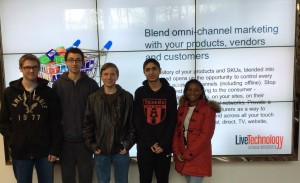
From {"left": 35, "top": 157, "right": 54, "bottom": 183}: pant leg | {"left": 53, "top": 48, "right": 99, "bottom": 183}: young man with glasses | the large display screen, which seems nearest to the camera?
{"left": 35, "top": 157, "right": 54, "bottom": 183}: pant leg

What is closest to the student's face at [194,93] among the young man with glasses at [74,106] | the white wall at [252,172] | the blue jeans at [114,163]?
the blue jeans at [114,163]

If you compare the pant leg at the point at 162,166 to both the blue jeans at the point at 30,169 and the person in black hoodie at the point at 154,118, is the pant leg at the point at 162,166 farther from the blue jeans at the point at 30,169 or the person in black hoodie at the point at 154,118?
the blue jeans at the point at 30,169

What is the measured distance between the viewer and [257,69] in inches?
123

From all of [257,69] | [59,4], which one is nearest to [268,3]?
[257,69]

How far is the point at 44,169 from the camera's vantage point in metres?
2.54

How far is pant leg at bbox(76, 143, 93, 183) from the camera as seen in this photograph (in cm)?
268

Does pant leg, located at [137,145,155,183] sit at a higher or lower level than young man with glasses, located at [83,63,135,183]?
lower

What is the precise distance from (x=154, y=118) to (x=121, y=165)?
553 millimetres

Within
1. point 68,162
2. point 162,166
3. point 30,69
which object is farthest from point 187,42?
point 68,162

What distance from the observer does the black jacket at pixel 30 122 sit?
94.7 inches

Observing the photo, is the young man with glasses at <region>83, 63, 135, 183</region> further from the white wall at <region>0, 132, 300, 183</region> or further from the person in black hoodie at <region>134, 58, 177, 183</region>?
the white wall at <region>0, 132, 300, 183</region>

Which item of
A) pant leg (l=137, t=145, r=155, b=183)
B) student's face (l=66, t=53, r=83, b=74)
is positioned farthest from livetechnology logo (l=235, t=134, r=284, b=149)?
student's face (l=66, t=53, r=83, b=74)

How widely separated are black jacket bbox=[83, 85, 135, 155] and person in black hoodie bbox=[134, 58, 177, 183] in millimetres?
113

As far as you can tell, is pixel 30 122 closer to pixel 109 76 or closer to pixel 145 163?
pixel 109 76
